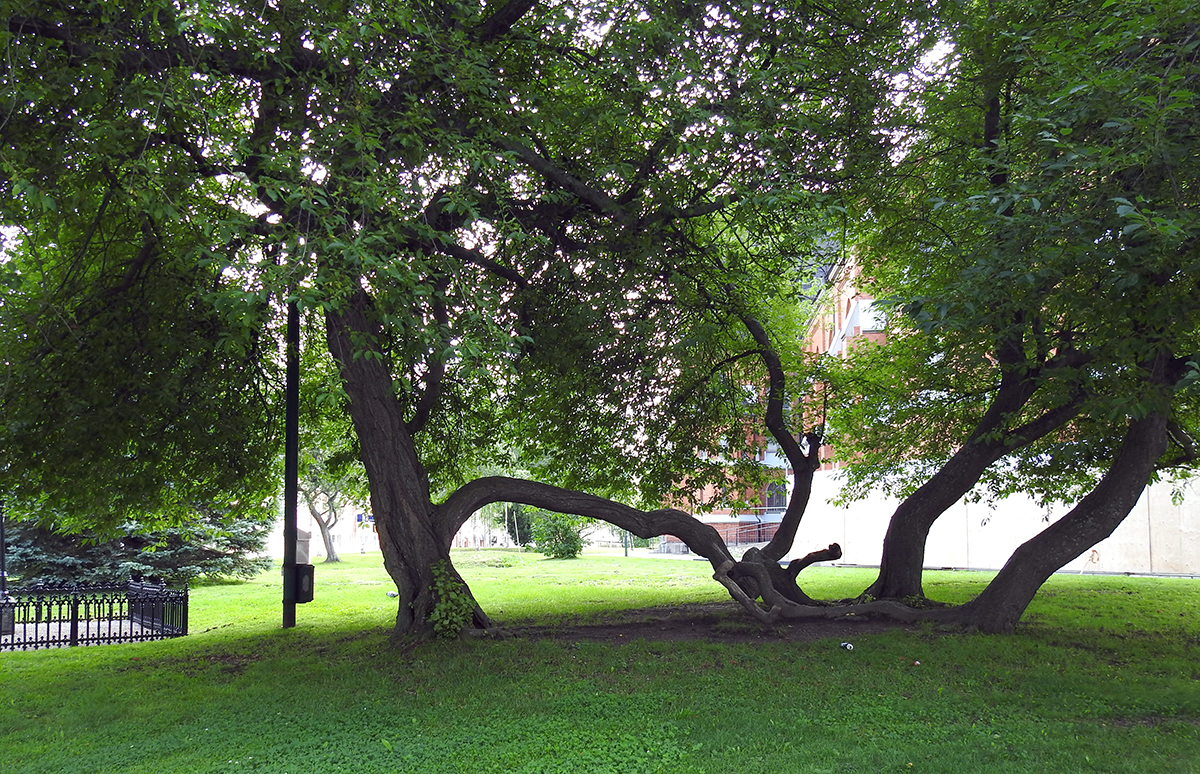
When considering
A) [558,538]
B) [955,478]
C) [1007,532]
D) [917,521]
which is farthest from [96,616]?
[558,538]

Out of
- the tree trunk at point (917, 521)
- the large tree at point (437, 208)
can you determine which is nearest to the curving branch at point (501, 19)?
the large tree at point (437, 208)

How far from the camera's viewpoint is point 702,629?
11.5m

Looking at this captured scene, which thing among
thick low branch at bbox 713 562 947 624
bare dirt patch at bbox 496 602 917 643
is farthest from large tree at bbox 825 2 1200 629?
bare dirt patch at bbox 496 602 917 643

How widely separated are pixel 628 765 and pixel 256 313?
15.9 ft

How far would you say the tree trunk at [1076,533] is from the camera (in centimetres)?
1024

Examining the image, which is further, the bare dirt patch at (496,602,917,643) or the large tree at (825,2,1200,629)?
the bare dirt patch at (496,602,917,643)

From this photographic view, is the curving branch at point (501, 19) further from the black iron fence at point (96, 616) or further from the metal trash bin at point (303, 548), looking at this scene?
the metal trash bin at point (303, 548)

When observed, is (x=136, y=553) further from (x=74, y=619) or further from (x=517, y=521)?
(x=517, y=521)

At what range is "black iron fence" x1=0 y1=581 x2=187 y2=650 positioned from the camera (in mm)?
12344

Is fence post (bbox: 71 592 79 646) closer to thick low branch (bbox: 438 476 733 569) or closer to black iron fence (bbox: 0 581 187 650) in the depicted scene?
black iron fence (bbox: 0 581 187 650)

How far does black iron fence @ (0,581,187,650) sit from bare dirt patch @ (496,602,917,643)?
6145mm

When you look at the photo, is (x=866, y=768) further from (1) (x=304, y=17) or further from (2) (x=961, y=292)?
(1) (x=304, y=17)

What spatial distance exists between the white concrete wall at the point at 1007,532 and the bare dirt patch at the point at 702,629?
21.3 feet

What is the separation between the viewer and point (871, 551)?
29.0 m
